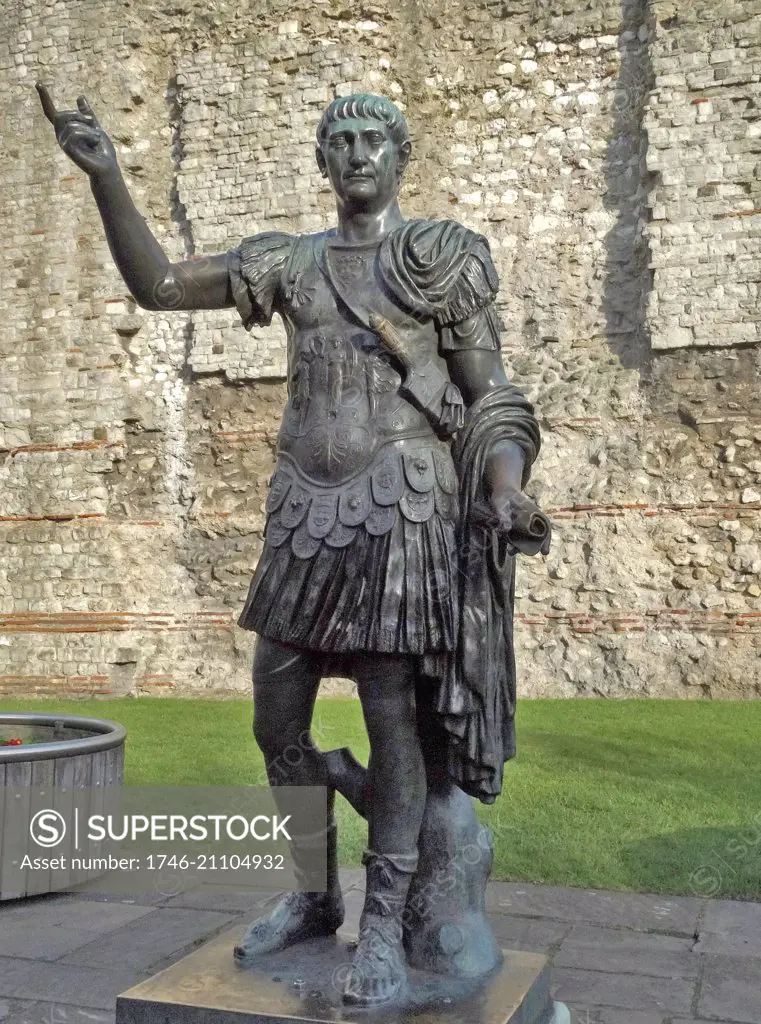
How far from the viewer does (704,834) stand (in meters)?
4.89

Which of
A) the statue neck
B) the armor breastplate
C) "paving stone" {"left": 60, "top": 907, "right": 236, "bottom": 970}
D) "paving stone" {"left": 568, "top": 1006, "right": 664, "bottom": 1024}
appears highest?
the statue neck

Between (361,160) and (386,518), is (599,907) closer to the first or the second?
(386,518)

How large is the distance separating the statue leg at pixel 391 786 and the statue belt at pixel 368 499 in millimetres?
332

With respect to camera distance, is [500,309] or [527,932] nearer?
[527,932]

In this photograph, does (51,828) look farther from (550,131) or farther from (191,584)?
(550,131)

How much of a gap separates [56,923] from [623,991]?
6.94 ft

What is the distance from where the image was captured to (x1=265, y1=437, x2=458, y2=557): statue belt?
2535 mm

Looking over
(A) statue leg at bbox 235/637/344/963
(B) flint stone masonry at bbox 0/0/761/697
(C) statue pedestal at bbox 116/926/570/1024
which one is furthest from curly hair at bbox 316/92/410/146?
(B) flint stone masonry at bbox 0/0/761/697

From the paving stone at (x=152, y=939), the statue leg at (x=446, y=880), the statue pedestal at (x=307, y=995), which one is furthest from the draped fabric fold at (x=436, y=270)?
the paving stone at (x=152, y=939)

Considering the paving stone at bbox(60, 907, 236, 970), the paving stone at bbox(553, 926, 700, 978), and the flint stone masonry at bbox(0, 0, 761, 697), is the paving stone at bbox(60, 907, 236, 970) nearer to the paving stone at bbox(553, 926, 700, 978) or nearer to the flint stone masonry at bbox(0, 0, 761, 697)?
the paving stone at bbox(553, 926, 700, 978)

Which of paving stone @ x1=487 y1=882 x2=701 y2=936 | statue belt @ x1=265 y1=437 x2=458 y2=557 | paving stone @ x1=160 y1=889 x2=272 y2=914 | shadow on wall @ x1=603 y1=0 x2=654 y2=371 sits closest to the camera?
statue belt @ x1=265 y1=437 x2=458 y2=557

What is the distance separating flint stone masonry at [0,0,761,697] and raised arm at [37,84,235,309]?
7.62m

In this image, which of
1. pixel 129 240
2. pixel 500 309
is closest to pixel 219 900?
pixel 129 240

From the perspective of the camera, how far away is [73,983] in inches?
128
